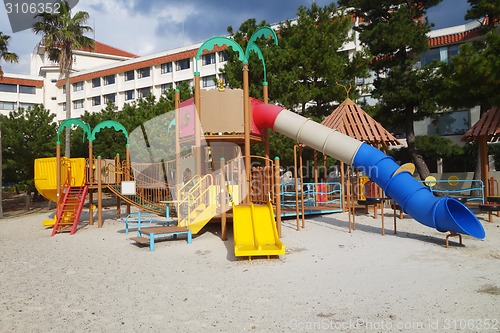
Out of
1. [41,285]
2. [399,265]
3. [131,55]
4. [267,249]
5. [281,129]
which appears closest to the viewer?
[41,285]

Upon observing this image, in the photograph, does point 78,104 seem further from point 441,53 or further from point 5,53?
point 441,53

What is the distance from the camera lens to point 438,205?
9508 millimetres

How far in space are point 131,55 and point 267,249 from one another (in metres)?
67.0

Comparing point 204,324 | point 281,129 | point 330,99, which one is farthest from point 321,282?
point 330,99

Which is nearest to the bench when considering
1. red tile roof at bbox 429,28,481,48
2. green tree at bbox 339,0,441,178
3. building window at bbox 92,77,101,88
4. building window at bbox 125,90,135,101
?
green tree at bbox 339,0,441,178

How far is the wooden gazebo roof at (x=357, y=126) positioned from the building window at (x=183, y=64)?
34643mm

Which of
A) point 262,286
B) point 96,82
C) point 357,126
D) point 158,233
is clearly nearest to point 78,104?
point 96,82

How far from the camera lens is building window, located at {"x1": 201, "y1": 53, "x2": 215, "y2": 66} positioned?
149 feet

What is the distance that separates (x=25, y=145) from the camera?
28.0m

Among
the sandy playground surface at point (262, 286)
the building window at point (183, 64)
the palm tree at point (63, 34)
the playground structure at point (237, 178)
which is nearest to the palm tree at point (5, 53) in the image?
the palm tree at point (63, 34)

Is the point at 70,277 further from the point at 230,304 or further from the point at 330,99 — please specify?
the point at 330,99

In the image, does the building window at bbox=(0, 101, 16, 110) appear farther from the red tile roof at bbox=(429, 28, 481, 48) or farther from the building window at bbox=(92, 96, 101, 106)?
the red tile roof at bbox=(429, 28, 481, 48)

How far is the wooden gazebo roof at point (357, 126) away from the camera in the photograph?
49.4ft

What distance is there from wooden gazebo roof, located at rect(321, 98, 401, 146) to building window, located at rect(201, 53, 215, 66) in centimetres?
3189
